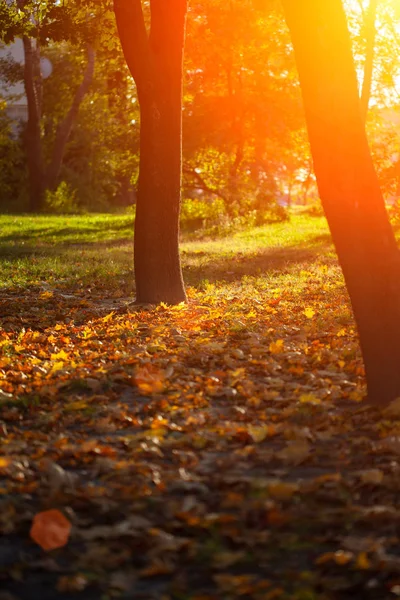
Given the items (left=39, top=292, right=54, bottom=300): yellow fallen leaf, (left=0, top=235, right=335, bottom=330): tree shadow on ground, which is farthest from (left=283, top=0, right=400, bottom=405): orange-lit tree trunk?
(left=39, top=292, right=54, bottom=300): yellow fallen leaf

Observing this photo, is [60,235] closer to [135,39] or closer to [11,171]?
[135,39]

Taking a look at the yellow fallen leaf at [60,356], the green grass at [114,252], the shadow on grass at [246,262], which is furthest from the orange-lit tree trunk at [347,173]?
the shadow on grass at [246,262]

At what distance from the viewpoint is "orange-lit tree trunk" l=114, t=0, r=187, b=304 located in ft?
41.2

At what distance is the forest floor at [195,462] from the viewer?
4129 mm

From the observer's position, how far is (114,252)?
22812 mm

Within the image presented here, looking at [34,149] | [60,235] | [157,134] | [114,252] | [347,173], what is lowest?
[114,252]

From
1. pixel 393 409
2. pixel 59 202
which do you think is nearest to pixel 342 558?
pixel 393 409

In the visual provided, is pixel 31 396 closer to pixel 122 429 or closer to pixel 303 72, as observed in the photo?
pixel 122 429

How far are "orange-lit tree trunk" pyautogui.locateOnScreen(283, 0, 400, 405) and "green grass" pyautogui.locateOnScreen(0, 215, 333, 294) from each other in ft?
29.8

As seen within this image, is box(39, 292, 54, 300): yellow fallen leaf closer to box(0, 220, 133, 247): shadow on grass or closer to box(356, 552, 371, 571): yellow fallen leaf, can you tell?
box(0, 220, 133, 247): shadow on grass

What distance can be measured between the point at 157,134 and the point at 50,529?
8.78 metres

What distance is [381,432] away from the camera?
239 inches

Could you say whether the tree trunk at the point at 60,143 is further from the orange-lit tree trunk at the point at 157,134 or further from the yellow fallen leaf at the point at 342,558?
the yellow fallen leaf at the point at 342,558

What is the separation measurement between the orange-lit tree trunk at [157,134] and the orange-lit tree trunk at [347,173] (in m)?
6.18
